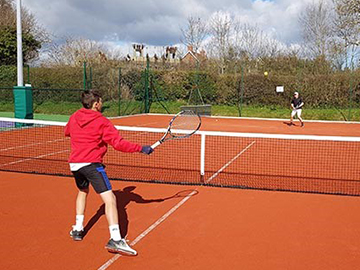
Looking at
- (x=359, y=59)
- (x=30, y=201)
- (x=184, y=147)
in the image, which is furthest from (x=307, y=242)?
(x=359, y=59)

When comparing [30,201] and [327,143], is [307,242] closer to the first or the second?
[30,201]

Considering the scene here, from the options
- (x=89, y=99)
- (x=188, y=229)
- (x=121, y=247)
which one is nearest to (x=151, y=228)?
(x=188, y=229)

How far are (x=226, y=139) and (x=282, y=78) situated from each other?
1394cm

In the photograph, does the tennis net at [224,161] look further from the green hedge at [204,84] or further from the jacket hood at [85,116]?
the green hedge at [204,84]

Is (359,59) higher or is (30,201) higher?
(359,59)

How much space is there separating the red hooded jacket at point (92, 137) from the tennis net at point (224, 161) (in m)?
2.89

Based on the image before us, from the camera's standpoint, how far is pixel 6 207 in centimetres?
560

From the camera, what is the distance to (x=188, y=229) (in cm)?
480

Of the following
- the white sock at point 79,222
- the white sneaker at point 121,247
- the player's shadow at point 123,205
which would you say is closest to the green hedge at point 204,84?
the player's shadow at point 123,205

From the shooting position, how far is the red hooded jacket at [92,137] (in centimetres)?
398

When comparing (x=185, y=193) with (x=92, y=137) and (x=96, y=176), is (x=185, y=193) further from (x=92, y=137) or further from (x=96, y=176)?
(x=92, y=137)

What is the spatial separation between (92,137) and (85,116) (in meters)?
0.23

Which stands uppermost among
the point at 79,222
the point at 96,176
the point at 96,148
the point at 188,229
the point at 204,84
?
the point at 204,84

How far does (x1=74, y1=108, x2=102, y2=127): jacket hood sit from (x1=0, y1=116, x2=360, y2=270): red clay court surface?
1.36 meters
